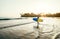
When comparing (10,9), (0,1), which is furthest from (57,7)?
(0,1)

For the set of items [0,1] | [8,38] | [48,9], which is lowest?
[8,38]

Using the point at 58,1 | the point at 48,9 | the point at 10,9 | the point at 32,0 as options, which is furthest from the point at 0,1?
the point at 58,1

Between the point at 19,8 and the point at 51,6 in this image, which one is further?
the point at 51,6

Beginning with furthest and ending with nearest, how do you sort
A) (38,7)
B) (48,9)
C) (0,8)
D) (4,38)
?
(48,9) < (38,7) < (0,8) < (4,38)

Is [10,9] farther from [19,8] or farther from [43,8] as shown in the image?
[43,8]

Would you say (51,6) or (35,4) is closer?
(35,4)

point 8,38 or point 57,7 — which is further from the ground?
point 57,7

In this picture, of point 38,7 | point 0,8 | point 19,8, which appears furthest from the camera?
point 38,7

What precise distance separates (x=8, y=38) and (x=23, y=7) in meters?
2.53

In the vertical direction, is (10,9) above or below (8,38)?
above

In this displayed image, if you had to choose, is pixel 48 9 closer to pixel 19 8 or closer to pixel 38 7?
pixel 38 7

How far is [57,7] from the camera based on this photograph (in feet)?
15.1

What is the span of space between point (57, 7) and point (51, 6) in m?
0.34

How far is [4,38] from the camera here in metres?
1.51
